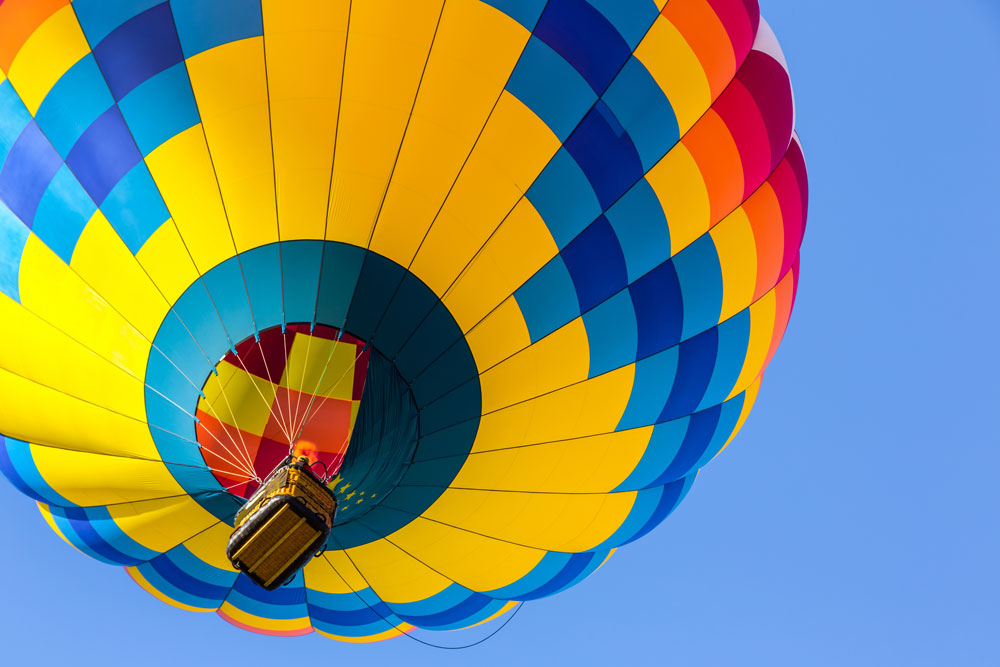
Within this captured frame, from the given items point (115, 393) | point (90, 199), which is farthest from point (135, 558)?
point (90, 199)

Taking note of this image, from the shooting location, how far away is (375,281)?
4.88m

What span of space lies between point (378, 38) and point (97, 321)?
2.03m

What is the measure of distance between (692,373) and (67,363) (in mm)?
3589

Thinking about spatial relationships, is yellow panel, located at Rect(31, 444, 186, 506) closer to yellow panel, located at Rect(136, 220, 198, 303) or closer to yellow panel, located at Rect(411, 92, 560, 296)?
yellow panel, located at Rect(136, 220, 198, 303)

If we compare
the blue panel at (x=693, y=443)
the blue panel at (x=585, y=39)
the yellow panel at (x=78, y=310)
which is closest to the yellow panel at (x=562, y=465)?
the blue panel at (x=693, y=443)

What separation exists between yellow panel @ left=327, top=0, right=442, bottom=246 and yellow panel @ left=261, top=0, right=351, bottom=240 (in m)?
0.06

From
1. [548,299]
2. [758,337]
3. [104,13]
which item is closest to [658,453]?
[758,337]

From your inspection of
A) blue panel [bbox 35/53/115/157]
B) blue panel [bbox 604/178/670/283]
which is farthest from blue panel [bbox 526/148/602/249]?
blue panel [bbox 35/53/115/157]

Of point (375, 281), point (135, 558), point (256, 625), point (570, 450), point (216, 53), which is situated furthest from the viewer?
point (256, 625)

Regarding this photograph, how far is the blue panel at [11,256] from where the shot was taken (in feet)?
15.8

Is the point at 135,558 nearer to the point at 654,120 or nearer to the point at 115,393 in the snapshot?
the point at 115,393

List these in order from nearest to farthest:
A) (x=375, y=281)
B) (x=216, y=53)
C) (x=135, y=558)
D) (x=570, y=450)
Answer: (x=216, y=53) < (x=375, y=281) < (x=570, y=450) < (x=135, y=558)

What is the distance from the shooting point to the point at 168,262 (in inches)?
186

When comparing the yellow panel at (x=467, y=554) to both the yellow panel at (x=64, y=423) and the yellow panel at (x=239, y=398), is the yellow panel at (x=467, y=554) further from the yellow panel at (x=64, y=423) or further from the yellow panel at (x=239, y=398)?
the yellow panel at (x=64, y=423)
